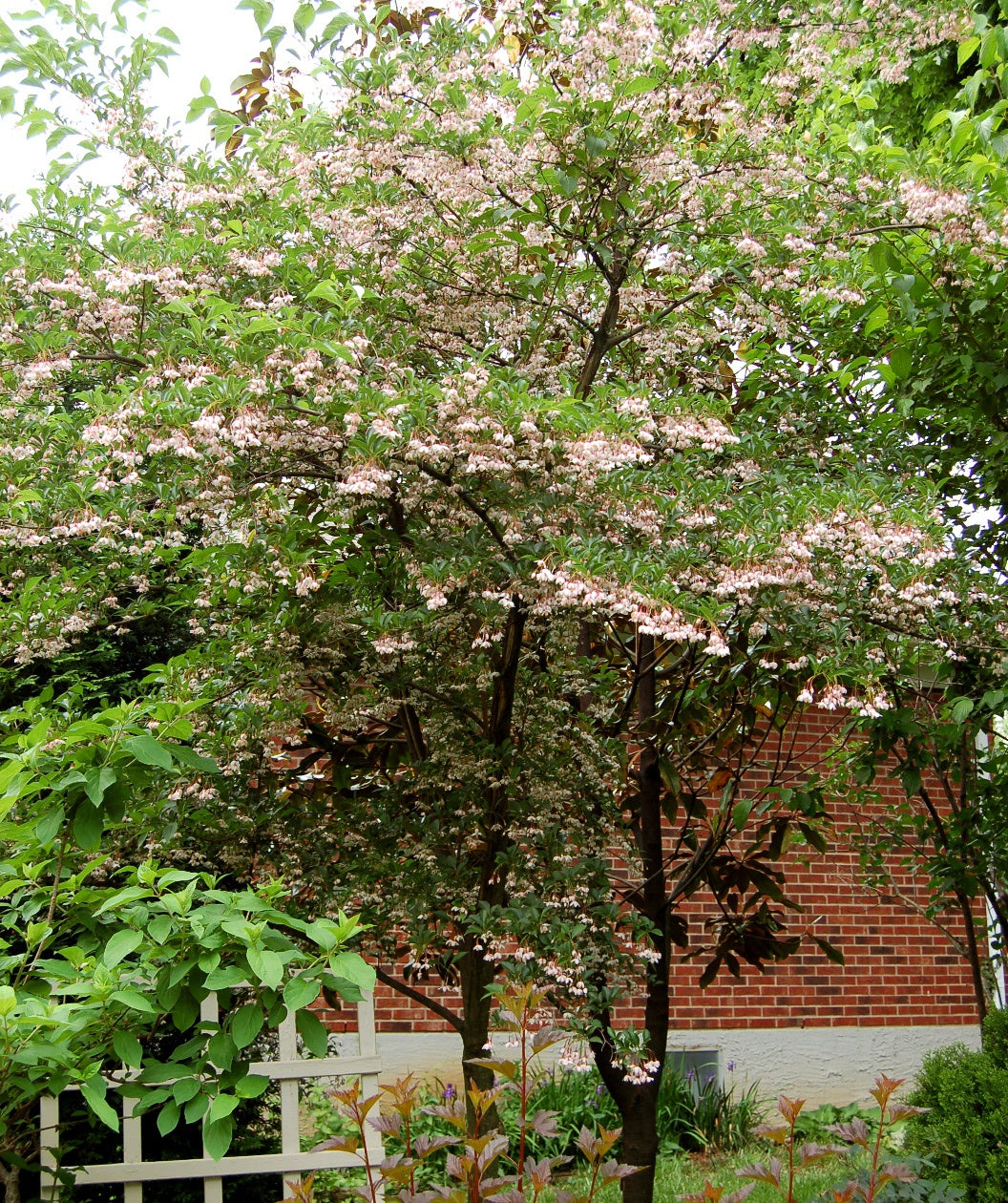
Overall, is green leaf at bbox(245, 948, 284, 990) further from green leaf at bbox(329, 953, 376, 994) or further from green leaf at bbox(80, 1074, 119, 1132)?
green leaf at bbox(80, 1074, 119, 1132)

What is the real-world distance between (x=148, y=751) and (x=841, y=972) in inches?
255

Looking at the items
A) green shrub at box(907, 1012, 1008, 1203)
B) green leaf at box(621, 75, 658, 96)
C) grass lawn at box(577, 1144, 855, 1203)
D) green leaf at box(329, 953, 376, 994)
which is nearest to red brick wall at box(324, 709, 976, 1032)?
grass lawn at box(577, 1144, 855, 1203)

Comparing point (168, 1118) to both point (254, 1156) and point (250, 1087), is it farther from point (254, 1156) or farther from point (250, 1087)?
point (254, 1156)

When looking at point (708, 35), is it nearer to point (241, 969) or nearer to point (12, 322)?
point (12, 322)

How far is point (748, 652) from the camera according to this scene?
355 centimetres

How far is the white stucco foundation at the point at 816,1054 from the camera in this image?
698 cm

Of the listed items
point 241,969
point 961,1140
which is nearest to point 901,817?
point 961,1140

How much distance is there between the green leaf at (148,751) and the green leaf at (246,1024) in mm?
472

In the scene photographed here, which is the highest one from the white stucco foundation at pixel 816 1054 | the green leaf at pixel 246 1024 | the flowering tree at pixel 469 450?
the flowering tree at pixel 469 450

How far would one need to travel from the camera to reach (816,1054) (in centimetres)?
726

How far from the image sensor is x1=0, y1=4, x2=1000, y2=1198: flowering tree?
312 centimetres

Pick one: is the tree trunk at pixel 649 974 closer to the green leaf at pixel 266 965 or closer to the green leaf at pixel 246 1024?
the green leaf at pixel 246 1024

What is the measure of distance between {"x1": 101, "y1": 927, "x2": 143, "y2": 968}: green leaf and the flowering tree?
4.13 feet

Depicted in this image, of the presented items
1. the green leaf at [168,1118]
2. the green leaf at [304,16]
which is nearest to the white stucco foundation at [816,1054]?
the green leaf at [168,1118]
